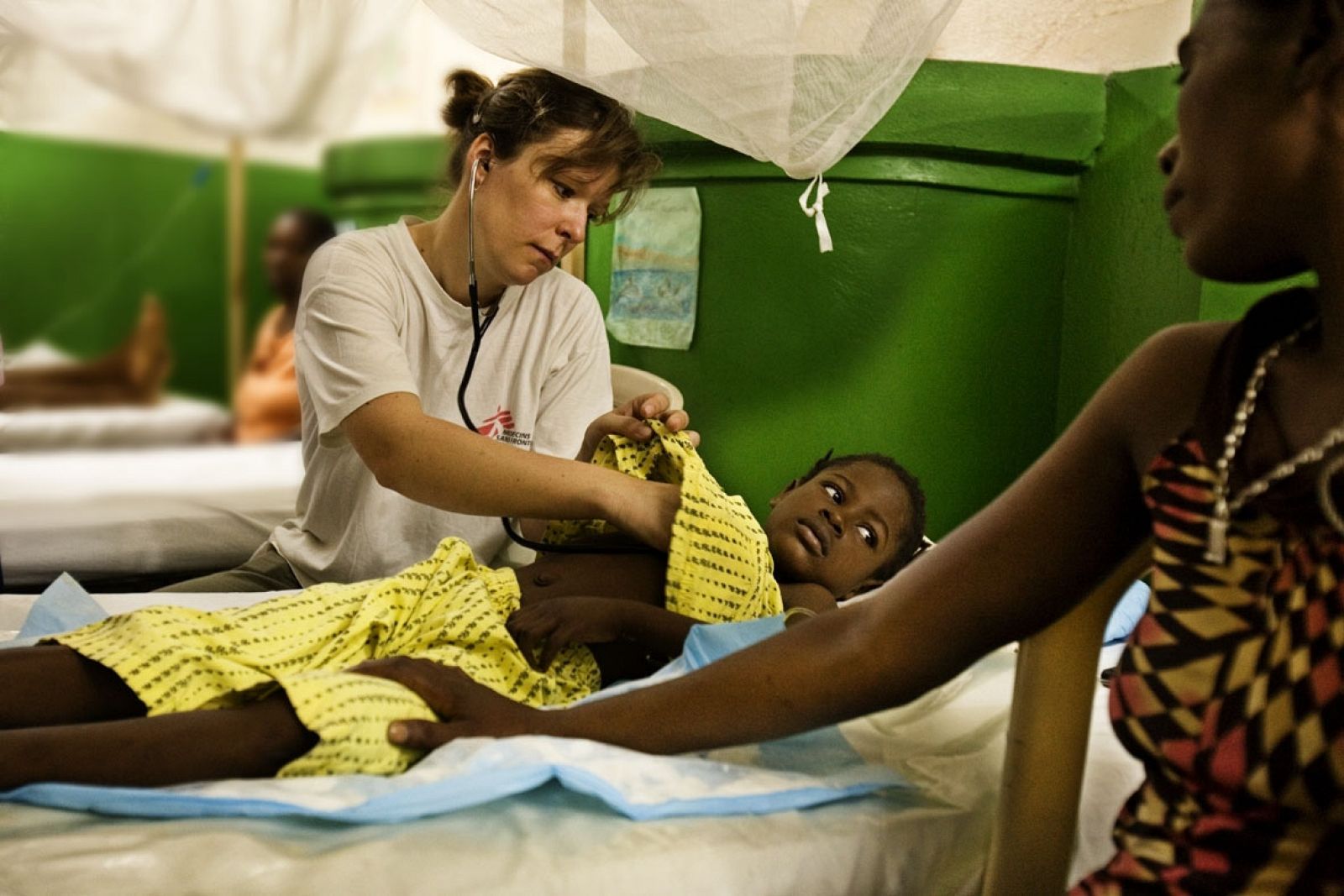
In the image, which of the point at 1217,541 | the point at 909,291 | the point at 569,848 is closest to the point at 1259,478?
the point at 1217,541

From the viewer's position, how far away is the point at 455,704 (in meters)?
1.22

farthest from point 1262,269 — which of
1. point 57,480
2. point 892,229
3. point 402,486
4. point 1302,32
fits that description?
point 57,480

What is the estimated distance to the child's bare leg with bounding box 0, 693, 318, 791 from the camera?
3.49 feet

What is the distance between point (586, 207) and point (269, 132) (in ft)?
2.93

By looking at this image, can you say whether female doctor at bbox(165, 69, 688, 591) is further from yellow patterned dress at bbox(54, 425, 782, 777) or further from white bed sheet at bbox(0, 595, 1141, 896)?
white bed sheet at bbox(0, 595, 1141, 896)

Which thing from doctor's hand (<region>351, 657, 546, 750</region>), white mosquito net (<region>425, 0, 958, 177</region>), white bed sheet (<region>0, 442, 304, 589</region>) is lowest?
white bed sheet (<region>0, 442, 304, 589</region>)

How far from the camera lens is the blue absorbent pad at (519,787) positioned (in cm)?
104

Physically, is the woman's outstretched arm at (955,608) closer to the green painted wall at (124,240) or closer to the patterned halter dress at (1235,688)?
the patterned halter dress at (1235,688)

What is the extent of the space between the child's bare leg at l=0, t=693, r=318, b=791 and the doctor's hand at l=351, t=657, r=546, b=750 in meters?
0.10

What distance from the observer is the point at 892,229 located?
240 cm

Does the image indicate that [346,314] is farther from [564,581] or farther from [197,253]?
A: [197,253]

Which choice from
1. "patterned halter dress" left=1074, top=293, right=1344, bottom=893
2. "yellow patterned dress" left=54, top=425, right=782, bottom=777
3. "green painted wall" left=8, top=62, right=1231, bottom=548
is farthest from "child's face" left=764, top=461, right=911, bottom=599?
"patterned halter dress" left=1074, top=293, right=1344, bottom=893

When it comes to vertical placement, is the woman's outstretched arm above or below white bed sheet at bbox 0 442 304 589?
above

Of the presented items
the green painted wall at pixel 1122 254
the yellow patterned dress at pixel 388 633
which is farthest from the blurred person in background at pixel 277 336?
the green painted wall at pixel 1122 254
